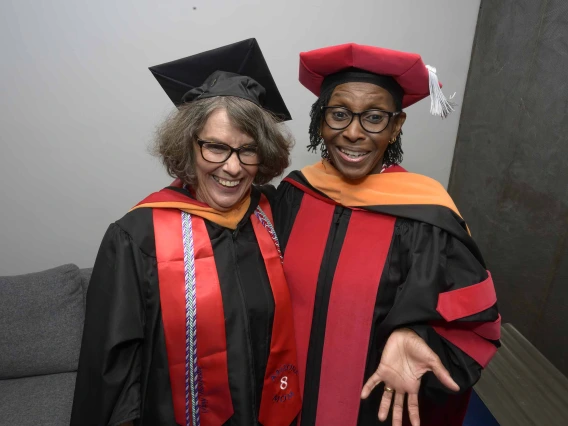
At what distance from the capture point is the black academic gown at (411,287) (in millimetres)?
1215

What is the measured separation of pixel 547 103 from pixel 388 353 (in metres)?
1.56

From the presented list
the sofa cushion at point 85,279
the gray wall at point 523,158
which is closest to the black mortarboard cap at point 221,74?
the sofa cushion at point 85,279

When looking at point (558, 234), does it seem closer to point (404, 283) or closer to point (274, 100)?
point (404, 283)

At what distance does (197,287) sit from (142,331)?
206mm

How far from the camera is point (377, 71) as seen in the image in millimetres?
1235

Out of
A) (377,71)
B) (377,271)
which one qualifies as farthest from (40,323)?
(377,71)

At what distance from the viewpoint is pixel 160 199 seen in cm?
125

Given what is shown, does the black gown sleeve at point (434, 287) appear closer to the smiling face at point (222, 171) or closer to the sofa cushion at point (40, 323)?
the smiling face at point (222, 171)

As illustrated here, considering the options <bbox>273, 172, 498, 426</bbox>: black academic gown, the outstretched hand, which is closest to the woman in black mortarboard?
<bbox>273, 172, 498, 426</bbox>: black academic gown

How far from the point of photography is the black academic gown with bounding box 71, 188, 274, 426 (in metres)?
1.12

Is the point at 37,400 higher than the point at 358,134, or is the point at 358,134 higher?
the point at 358,134

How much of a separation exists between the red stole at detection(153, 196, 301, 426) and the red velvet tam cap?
0.65 meters

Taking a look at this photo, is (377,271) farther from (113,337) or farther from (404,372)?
(113,337)

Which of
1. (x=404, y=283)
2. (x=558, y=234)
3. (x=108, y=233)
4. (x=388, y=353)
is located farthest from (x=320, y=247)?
(x=558, y=234)
